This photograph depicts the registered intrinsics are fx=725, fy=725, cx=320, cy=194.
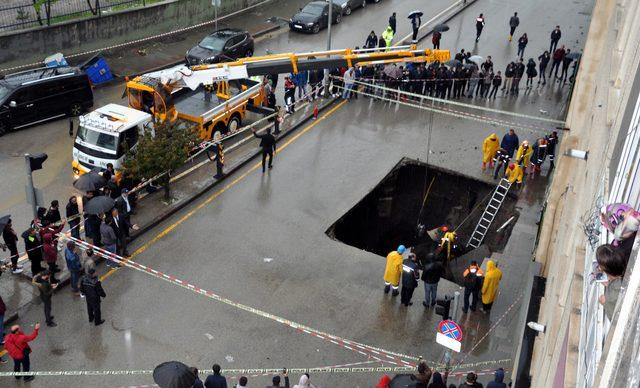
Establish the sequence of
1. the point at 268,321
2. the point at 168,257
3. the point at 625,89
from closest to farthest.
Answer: the point at 625,89 → the point at 268,321 → the point at 168,257

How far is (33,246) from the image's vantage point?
15.4 metres

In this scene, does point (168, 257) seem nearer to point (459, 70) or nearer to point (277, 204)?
point (277, 204)

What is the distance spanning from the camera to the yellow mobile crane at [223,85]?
2094 centimetres

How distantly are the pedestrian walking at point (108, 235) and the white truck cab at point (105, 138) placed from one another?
3.27 m

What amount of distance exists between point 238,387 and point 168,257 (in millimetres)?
5445

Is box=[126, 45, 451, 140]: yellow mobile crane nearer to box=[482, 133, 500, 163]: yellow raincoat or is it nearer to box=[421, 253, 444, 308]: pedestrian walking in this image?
box=[482, 133, 500, 163]: yellow raincoat

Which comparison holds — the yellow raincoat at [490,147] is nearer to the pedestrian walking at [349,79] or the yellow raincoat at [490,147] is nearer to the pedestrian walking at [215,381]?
the pedestrian walking at [349,79]

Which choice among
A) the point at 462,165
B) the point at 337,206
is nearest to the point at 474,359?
the point at 337,206

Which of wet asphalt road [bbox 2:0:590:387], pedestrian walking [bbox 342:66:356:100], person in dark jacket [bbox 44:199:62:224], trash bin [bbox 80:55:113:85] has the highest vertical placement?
pedestrian walking [bbox 342:66:356:100]

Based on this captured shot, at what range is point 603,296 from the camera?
4.80 meters

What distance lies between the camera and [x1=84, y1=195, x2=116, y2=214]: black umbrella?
15656 millimetres

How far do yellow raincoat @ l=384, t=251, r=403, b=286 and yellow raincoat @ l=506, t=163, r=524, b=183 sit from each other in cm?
601

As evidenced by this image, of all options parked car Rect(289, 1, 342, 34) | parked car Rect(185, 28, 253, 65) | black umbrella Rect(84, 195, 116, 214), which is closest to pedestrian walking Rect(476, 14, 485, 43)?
parked car Rect(289, 1, 342, 34)

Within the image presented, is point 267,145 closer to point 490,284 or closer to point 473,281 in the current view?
point 473,281
